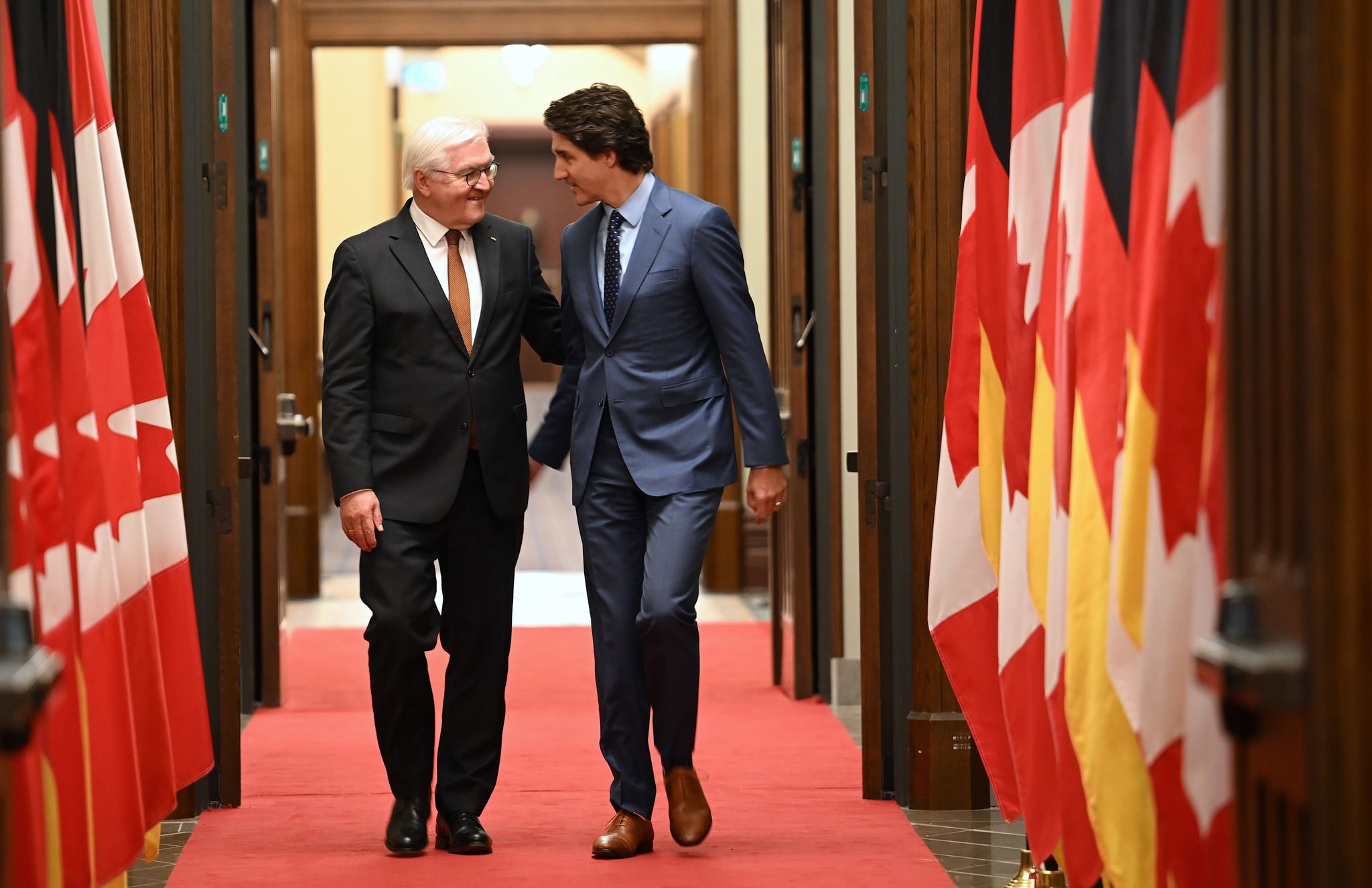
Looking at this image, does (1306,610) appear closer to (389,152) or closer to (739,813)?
(739,813)

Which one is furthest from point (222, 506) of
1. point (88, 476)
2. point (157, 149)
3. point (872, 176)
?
point (872, 176)

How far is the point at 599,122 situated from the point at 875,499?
3.68ft

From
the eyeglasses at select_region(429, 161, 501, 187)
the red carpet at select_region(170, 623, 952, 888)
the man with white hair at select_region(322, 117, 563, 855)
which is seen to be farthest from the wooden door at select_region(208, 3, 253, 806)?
the eyeglasses at select_region(429, 161, 501, 187)

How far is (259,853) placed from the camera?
3488mm

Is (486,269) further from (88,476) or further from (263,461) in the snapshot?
(263,461)

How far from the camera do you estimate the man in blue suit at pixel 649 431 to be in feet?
11.2

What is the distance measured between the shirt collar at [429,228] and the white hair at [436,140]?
0.22ft

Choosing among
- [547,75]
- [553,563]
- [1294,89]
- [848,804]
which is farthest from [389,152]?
[1294,89]

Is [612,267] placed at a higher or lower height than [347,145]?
lower

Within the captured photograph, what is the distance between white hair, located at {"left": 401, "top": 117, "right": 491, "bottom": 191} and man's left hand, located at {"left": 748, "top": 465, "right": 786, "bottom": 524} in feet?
2.94

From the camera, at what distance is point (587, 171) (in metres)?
3.49

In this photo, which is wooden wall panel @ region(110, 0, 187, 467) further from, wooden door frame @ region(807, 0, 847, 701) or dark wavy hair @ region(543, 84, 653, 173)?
wooden door frame @ region(807, 0, 847, 701)

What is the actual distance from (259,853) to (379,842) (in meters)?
0.25

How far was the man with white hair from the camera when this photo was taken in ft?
11.2
